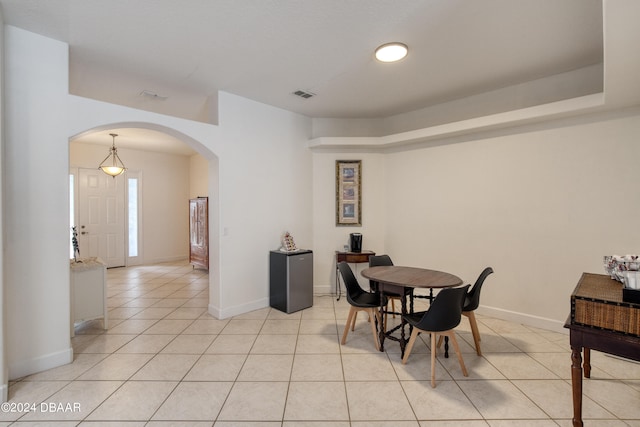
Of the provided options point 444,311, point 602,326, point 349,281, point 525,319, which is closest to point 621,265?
point 602,326

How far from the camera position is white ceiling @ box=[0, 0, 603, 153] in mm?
2270

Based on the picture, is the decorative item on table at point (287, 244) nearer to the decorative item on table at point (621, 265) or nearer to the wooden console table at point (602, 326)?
the wooden console table at point (602, 326)

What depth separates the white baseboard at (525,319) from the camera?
3.41m

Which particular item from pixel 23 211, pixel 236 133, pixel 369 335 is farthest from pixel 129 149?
pixel 369 335

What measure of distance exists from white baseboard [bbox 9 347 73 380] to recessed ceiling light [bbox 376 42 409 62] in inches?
164

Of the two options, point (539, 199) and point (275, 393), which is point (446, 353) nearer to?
point (275, 393)

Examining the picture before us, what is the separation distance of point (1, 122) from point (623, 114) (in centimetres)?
581

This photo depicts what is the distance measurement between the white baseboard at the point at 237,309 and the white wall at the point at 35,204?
1.53m

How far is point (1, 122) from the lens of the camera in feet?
7.37

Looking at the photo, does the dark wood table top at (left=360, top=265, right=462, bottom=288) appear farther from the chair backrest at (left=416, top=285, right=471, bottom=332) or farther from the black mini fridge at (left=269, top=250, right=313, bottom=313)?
the black mini fridge at (left=269, top=250, right=313, bottom=313)

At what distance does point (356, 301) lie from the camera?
3.16 m

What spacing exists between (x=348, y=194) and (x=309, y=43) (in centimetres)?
268

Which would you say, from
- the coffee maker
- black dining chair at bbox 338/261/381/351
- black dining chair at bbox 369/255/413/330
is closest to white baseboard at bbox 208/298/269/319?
black dining chair at bbox 338/261/381/351

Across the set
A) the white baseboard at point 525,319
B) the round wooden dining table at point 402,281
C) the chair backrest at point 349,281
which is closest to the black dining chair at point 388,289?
the round wooden dining table at point 402,281
